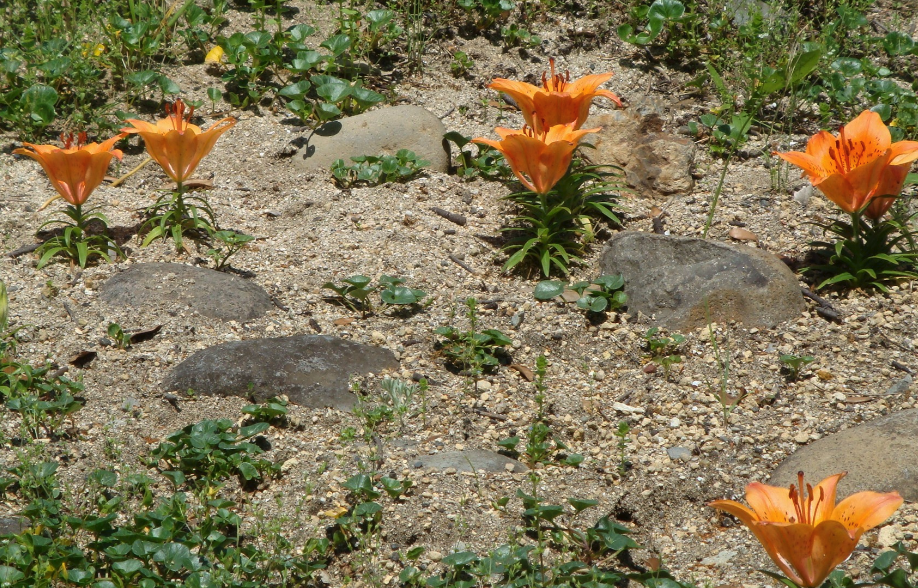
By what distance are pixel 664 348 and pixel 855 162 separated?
102cm

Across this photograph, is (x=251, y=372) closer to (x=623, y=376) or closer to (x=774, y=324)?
(x=623, y=376)

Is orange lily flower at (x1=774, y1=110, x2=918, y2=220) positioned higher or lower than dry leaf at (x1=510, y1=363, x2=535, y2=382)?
higher

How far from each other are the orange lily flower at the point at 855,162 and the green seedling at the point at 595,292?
0.80 meters

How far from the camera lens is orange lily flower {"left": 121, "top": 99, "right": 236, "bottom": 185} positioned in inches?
142

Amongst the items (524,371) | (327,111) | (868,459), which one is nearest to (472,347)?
(524,371)

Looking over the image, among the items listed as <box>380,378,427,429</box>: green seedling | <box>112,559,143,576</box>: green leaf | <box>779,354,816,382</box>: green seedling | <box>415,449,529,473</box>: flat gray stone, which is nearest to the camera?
<box>112,559,143,576</box>: green leaf

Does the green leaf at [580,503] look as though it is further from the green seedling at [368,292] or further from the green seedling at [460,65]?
the green seedling at [460,65]

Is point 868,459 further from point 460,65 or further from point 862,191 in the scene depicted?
point 460,65

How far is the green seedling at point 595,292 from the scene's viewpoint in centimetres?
359

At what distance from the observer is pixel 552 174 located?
Answer: 361 cm

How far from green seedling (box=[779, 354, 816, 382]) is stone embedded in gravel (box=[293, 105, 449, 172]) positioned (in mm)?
2064

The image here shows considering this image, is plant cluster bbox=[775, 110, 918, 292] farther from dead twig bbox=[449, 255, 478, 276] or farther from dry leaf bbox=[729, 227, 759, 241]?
dead twig bbox=[449, 255, 478, 276]

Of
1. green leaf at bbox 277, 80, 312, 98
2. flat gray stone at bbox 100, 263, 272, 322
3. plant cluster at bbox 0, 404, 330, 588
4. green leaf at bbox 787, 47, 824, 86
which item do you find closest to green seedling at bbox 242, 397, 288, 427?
plant cluster at bbox 0, 404, 330, 588

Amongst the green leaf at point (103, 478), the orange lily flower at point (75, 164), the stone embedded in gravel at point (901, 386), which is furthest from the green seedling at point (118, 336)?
the stone embedded in gravel at point (901, 386)
